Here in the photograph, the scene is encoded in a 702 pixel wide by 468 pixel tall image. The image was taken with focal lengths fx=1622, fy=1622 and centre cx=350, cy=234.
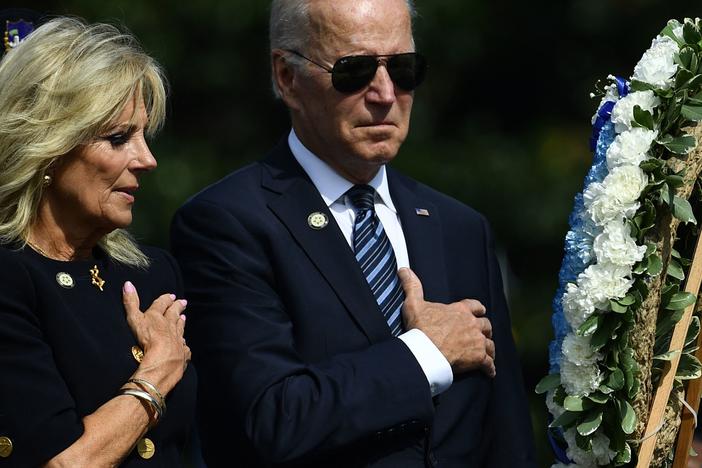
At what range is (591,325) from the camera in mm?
4180

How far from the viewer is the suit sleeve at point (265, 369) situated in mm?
4254

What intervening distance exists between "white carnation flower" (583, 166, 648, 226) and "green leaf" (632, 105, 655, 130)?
120 millimetres

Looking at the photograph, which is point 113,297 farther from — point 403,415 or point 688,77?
point 688,77

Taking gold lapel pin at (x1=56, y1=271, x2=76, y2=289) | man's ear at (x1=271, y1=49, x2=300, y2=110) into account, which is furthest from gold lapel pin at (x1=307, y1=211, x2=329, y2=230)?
gold lapel pin at (x1=56, y1=271, x2=76, y2=289)

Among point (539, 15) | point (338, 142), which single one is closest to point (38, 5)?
point (539, 15)

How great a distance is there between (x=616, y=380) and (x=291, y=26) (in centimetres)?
144

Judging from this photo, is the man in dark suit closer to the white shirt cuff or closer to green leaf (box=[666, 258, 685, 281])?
the white shirt cuff

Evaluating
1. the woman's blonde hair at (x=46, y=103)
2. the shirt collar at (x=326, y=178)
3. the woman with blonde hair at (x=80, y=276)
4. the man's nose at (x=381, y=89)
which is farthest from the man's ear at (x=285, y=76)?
the woman's blonde hair at (x=46, y=103)

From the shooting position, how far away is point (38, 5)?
941 centimetres

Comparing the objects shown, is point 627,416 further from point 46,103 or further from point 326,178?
point 46,103

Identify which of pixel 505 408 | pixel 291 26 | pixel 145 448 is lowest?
pixel 505 408

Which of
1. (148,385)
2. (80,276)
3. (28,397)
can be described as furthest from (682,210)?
(28,397)

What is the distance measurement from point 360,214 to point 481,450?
760mm

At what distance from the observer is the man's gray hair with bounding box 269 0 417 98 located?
4.73m
